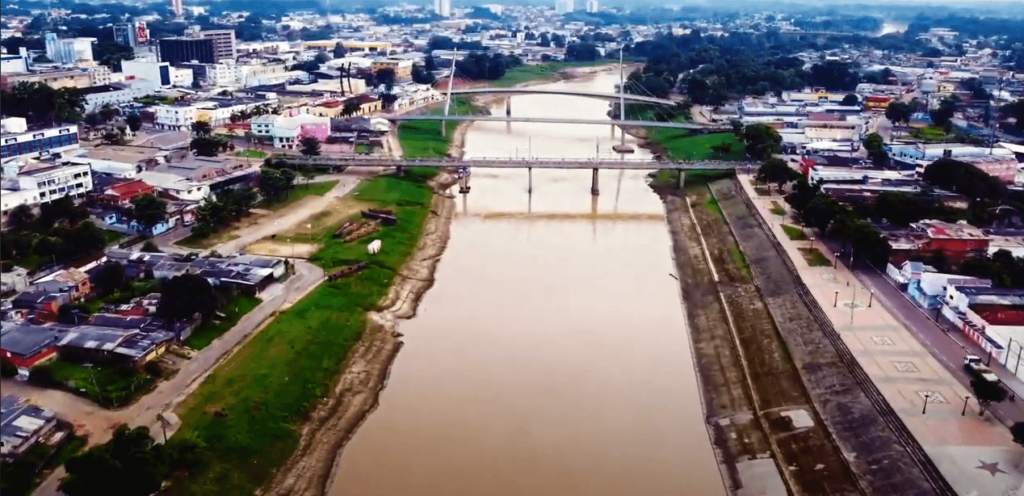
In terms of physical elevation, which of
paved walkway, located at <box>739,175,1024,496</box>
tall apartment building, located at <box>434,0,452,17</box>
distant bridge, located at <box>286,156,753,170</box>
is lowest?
paved walkway, located at <box>739,175,1024,496</box>

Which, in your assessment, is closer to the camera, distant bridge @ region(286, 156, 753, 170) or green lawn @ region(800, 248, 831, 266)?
green lawn @ region(800, 248, 831, 266)

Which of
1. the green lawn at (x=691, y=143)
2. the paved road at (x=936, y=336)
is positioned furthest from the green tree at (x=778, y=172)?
the paved road at (x=936, y=336)

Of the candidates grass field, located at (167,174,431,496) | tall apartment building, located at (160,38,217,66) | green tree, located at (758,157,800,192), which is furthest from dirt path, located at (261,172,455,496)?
tall apartment building, located at (160,38,217,66)

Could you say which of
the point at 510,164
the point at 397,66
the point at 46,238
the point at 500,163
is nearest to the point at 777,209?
the point at 510,164

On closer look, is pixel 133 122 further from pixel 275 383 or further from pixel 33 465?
pixel 33 465

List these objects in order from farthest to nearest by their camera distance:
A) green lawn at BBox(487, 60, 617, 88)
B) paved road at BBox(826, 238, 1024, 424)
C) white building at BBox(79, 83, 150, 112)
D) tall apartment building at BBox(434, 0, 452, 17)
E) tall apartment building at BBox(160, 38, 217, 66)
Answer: tall apartment building at BBox(434, 0, 452, 17) → green lawn at BBox(487, 60, 617, 88) → tall apartment building at BBox(160, 38, 217, 66) → white building at BBox(79, 83, 150, 112) → paved road at BBox(826, 238, 1024, 424)

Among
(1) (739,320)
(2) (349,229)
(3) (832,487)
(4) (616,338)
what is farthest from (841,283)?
(2) (349,229)

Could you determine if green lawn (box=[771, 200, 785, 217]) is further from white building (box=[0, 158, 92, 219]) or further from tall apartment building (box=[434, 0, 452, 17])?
tall apartment building (box=[434, 0, 452, 17])
